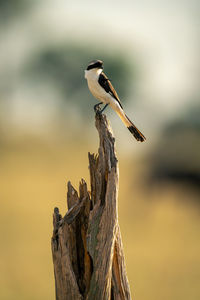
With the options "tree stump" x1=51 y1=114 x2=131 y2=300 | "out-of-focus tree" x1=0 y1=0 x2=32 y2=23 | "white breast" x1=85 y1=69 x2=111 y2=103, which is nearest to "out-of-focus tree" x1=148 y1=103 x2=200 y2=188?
"out-of-focus tree" x1=0 y1=0 x2=32 y2=23

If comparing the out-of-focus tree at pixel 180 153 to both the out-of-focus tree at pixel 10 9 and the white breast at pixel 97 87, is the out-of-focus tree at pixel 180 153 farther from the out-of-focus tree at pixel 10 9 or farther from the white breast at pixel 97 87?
the white breast at pixel 97 87

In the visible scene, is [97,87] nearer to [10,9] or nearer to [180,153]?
[180,153]

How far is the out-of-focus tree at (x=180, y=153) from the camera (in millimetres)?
22625

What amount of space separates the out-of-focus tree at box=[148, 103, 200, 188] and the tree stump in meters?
17.3

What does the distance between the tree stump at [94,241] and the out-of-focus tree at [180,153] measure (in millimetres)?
17263

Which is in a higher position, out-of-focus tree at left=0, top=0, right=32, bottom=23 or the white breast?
out-of-focus tree at left=0, top=0, right=32, bottom=23

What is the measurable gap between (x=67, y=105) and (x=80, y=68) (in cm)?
156

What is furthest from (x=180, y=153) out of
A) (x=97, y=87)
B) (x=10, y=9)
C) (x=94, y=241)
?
(x=94, y=241)

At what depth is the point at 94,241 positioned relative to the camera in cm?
505

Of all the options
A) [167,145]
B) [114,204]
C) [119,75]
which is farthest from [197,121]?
[114,204]

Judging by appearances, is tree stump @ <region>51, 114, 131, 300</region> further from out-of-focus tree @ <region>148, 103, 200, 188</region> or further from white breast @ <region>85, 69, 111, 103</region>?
out-of-focus tree @ <region>148, 103, 200, 188</region>

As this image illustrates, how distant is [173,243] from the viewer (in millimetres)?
17422

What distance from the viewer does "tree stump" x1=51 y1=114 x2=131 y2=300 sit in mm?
5016

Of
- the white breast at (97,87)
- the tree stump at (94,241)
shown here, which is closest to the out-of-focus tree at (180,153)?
the white breast at (97,87)
